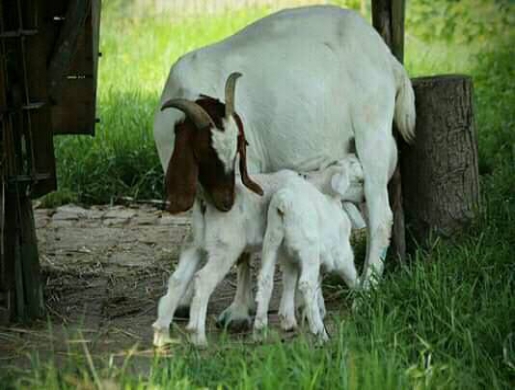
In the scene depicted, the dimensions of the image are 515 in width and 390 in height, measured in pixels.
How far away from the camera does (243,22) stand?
14852mm

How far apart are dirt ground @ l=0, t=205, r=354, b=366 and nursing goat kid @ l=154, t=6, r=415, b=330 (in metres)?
0.49

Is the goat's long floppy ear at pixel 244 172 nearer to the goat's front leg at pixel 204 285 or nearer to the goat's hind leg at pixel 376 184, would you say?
the goat's front leg at pixel 204 285

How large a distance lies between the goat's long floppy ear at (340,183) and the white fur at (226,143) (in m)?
0.61

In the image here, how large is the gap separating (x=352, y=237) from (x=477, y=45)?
6.57m

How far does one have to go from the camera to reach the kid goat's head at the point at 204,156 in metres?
6.73

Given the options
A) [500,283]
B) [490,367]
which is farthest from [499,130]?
[490,367]

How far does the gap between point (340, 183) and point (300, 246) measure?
0.54 m

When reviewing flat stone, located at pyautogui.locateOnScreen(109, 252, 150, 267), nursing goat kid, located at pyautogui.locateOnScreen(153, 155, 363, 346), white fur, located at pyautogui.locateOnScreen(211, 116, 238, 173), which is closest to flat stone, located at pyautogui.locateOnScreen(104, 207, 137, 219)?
flat stone, located at pyautogui.locateOnScreen(109, 252, 150, 267)

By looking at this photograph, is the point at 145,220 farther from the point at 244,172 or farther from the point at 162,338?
the point at 162,338

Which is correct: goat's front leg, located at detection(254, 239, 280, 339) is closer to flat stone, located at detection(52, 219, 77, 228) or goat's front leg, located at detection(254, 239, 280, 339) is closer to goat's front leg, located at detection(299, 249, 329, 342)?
goat's front leg, located at detection(299, 249, 329, 342)

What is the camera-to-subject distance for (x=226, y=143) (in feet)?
22.2

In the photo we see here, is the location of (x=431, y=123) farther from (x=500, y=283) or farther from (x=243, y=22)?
(x=243, y=22)

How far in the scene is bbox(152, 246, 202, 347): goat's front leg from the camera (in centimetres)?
682

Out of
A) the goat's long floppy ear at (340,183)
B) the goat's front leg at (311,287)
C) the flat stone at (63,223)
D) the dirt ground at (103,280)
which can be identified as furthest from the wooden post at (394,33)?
the flat stone at (63,223)
